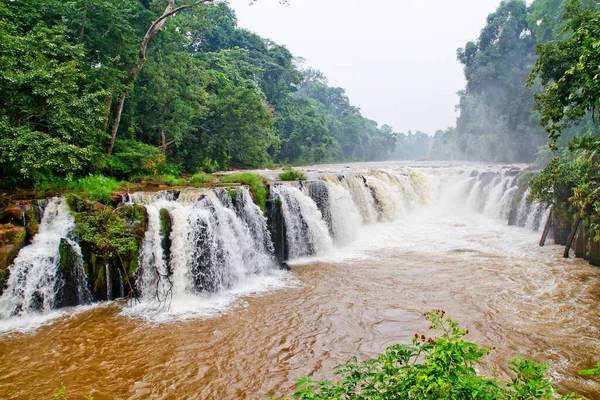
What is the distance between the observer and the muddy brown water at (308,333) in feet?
16.0

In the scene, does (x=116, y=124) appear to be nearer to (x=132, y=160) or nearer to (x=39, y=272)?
(x=132, y=160)

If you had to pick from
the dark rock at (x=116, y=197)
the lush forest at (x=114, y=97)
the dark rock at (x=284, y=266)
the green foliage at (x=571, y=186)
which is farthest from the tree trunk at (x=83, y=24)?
the green foliage at (x=571, y=186)

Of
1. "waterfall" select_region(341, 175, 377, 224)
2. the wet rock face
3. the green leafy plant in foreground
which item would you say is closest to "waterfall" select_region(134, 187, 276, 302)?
the wet rock face

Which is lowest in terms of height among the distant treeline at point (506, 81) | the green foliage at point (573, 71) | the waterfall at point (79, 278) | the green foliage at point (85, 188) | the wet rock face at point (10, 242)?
the waterfall at point (79, 278)

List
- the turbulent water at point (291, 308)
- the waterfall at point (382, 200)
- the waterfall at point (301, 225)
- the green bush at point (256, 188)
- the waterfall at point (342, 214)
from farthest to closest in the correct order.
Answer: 1. the waterfall at point (382, 200)
2. the waterfall at point (342, 214)
3. the waterfall at point (301, 225)
4. the green bush at point (256, 188)
5. the turbulent water at point (291, 308)

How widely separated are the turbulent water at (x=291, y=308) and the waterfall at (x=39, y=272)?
0.67m

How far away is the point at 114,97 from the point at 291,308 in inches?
374

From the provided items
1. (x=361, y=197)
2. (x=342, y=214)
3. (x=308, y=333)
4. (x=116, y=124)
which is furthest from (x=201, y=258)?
(x=361, y=197)

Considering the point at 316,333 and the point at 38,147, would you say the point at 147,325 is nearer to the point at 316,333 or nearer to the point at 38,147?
the point at 316,333

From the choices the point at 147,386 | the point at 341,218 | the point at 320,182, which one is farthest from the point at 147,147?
the point at 147,386

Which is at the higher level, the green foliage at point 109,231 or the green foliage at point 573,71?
the green foliage at point 573,71

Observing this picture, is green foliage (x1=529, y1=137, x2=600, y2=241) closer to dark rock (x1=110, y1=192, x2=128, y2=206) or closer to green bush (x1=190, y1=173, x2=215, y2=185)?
green bush (x1=190, y1=173, x2=215, y2=185)

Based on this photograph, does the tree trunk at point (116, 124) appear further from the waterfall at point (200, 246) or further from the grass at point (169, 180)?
the waterfall at point (200, 246)

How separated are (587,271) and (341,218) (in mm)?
7231
